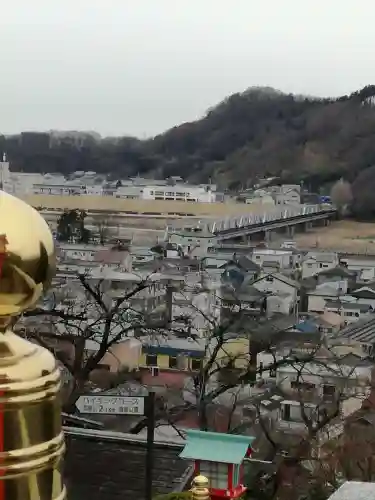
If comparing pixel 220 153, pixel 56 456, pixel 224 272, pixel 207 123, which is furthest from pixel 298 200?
pixel 56 456

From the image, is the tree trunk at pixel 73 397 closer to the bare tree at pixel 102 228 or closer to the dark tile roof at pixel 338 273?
the dark tile roof at pixel 338 273

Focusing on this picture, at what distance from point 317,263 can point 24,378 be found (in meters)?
17.2

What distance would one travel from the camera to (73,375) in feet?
11.2

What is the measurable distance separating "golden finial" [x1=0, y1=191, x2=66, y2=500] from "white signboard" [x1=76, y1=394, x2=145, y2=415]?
165cm

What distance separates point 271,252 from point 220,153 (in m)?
15.9

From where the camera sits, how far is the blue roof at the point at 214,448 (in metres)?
2.05

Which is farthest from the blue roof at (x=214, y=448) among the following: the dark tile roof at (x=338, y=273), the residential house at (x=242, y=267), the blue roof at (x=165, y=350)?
the dark tile roof at (x=338, y=273)

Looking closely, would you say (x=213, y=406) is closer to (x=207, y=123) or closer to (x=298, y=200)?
(x=298, y=200)

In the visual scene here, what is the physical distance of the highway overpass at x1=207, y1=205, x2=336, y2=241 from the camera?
71.4ft

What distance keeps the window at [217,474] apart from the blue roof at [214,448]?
0.06 feet

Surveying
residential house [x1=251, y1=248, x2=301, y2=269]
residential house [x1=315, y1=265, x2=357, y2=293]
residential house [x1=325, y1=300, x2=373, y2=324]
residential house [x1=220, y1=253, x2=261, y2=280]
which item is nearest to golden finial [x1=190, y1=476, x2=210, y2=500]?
residential house [x1=325, y1=300, x2=373, y2=324]

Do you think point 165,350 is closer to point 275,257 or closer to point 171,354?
point 171,354

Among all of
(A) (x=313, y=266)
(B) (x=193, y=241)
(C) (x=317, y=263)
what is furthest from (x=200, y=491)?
(B) (x=193, y=241)

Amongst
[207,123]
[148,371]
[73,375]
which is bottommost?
[148,371]
